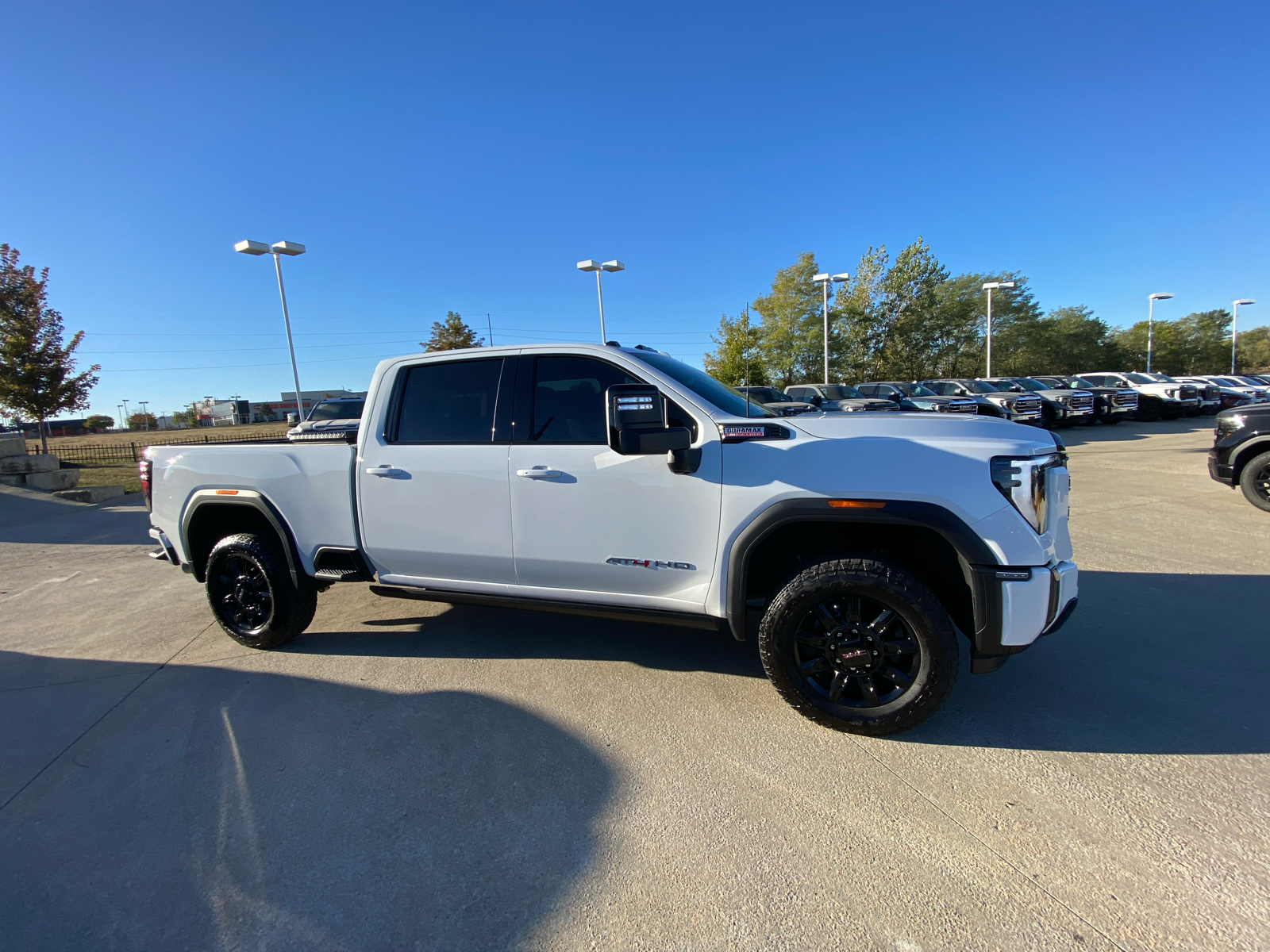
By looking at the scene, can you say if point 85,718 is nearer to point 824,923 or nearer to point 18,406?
point 824,923

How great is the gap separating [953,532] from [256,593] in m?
4.25

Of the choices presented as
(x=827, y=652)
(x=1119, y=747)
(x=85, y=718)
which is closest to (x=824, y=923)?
(x=827, y=652)

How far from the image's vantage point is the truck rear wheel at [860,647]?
2.67 m

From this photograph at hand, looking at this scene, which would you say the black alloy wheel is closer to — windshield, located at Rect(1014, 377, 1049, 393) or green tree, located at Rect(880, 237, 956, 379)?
windshield, located at Rect(1014, 377, 1049, 393)

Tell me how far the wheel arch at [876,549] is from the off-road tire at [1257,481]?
6.86m

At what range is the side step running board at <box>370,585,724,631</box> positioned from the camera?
123 inches

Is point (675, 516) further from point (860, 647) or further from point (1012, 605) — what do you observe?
point (1012, 605)

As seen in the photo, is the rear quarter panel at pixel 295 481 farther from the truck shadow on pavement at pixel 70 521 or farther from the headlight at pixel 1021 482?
the truck shadow on pavement at pixel 70 521

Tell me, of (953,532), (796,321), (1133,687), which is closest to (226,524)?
(953,532)

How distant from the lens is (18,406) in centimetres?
1395

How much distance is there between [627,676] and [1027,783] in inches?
77.4

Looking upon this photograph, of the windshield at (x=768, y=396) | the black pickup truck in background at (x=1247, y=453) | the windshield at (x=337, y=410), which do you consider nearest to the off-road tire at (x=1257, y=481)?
the black pickup truck in background at (x=1247, y=453)

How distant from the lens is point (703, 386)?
347 centimetres

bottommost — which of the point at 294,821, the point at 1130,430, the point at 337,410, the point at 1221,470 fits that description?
the point at 1130,430
